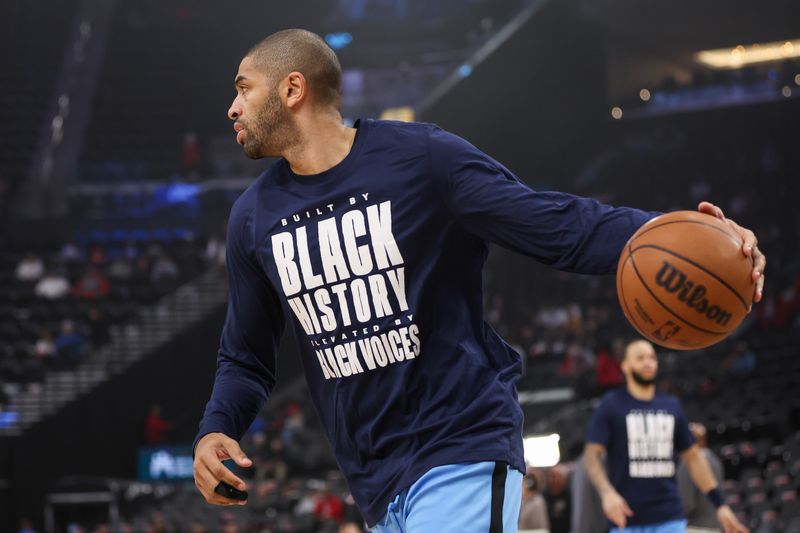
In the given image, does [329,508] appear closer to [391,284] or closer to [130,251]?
[391,284]

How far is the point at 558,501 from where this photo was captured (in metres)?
11.8

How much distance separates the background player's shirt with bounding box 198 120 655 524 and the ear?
21 centimetres

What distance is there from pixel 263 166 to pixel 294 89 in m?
21.5

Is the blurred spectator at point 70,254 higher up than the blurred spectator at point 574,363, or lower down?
higher up

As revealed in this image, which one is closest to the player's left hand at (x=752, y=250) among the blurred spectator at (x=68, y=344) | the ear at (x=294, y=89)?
the ear at (x=294, y=89)

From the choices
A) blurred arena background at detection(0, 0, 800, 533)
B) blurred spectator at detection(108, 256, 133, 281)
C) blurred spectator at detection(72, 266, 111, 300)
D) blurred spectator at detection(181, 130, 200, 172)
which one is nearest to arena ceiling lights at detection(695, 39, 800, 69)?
blurred arena background at detection(0, 0, 800, 533)

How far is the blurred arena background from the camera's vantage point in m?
16.8

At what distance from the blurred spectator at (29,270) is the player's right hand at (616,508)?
16477mm

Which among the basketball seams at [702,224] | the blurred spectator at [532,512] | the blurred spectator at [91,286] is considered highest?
the blurred spectator at [91,286]

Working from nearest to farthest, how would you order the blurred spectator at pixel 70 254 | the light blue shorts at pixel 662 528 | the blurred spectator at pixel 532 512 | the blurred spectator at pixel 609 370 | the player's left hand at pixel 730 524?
the player's left hand at pixel 730 524 < the light blue shorts at pixel 662 528 < the blurred spectator at pixel 532 512 < the blurred spectator at pixel 609 370 < the blurred spectator at pixel 70 254

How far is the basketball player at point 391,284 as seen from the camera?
10.2ft

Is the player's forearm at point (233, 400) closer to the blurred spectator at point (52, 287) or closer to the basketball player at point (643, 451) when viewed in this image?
the basketball player at point (643, 451)

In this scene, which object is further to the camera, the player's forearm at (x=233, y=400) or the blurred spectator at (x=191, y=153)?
the blurred spectator at (x=191, y=153)

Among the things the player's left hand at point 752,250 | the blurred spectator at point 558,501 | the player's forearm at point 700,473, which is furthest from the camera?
the blurred spectator at point 558,501
